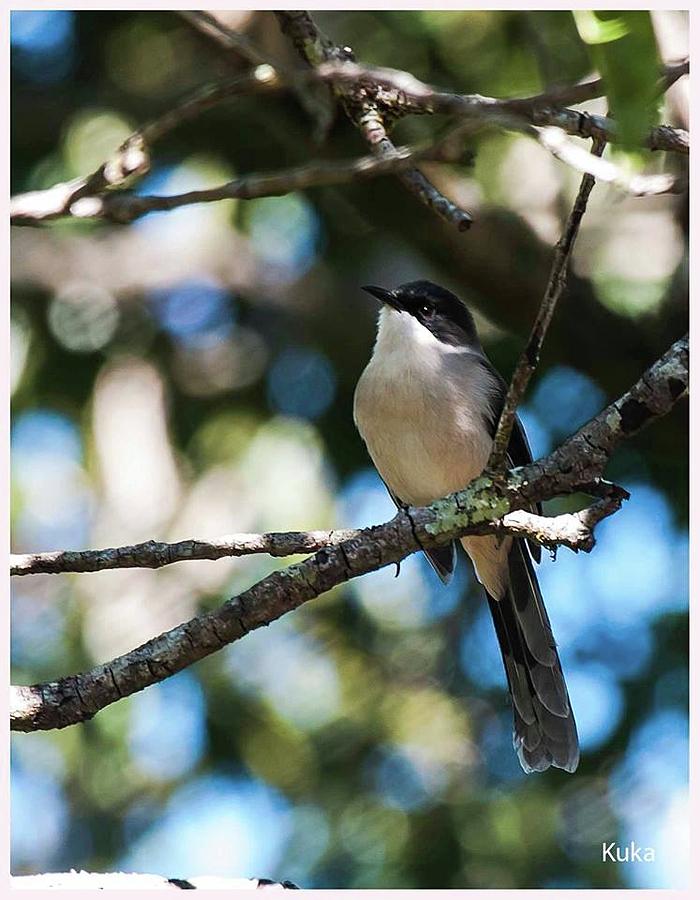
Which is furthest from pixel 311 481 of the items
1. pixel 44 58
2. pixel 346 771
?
pixel 44 58

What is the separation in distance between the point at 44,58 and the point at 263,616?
5127 millimetres

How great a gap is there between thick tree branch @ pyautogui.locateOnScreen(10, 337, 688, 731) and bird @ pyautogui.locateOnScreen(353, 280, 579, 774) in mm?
1562

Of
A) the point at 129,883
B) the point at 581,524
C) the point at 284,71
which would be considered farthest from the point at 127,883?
the point at 284,71

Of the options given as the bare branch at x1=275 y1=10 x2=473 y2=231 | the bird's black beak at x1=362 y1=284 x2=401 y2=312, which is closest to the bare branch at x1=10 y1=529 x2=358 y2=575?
the bare branch at x1=275 y1=10 x2=473 y2=231

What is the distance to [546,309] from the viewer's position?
323 centimetres

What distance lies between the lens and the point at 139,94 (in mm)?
7383

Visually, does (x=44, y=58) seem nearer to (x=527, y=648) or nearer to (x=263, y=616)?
(x=527, y=648)

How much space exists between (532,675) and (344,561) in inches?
86.8

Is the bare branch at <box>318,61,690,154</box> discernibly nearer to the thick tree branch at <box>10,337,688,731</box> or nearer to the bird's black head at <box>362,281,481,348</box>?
the thick tree branch at <box>10,337,688,731</box>

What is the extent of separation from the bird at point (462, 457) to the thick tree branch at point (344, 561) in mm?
1562

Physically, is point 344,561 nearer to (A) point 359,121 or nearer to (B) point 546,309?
(B) point 546,309

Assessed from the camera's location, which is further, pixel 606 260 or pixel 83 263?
pixel 83 263

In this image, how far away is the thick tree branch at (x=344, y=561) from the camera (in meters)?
3.46

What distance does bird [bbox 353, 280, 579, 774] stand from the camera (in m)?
5.35
